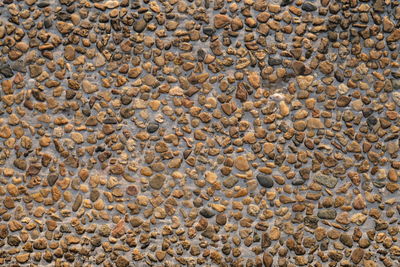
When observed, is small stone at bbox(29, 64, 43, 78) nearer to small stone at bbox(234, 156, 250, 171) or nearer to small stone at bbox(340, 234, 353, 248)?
small stone at bbox(234, 156, 250, 171)

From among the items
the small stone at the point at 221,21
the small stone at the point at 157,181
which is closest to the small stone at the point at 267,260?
the small stone at the point at 157,181

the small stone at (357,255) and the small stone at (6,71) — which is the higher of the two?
the small stone at (6,71)

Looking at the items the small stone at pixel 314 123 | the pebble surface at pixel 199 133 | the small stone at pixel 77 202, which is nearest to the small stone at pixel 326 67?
the pebble surface at pixel 199 133

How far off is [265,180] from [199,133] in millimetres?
309

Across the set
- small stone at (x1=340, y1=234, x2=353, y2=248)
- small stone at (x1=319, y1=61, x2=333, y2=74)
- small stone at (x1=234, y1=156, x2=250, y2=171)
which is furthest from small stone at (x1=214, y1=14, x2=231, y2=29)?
small stone at (x1=340, y1=234, x2=353, y2=248)

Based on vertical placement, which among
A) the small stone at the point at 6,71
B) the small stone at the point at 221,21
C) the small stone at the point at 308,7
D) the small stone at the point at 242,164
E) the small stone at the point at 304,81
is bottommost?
the small stone at the point at 242,164

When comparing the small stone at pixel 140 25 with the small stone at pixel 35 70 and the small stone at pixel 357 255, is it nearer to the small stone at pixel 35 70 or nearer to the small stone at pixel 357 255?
the small stone at pixel 35 70

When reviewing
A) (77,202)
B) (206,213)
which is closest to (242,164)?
(206,213)

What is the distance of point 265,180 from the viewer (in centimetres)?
175

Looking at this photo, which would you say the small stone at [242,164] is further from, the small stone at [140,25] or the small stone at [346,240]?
the small stone at [140,25]

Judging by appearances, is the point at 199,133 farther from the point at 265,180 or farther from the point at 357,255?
the point at 357,255

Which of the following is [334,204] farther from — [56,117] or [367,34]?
[56,117]

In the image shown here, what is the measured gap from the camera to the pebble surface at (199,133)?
1.75 m

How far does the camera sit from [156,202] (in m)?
1.75
